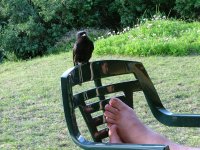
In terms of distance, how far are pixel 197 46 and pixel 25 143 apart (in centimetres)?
424

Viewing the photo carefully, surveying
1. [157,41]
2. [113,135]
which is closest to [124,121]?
[113,135]

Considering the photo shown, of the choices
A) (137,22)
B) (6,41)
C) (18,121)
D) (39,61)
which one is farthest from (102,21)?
(18,121)

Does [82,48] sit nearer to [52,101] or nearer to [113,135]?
[113,135]

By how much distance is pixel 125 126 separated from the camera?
228cm

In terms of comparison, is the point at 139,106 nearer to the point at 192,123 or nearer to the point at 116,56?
the point at 192,123

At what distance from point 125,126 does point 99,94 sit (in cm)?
19

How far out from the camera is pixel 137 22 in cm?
1038

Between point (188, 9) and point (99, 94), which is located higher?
point (99, 94)

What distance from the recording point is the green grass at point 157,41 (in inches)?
294

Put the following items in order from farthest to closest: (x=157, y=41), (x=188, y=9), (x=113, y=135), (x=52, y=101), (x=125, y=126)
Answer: (x=188, y=9) < (x=157, y=41) < (x=52, y=101) < (x=125, y=126) < (x=113, y=135)

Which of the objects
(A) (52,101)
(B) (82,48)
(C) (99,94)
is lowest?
(A) (52,101)

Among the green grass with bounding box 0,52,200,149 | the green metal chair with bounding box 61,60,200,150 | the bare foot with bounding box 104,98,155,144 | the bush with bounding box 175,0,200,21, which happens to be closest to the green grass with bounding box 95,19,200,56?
the green grass with bounding box 0,52,200,149

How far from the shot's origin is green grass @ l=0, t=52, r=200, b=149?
3.94m

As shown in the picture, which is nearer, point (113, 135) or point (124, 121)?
point (113, 135)
